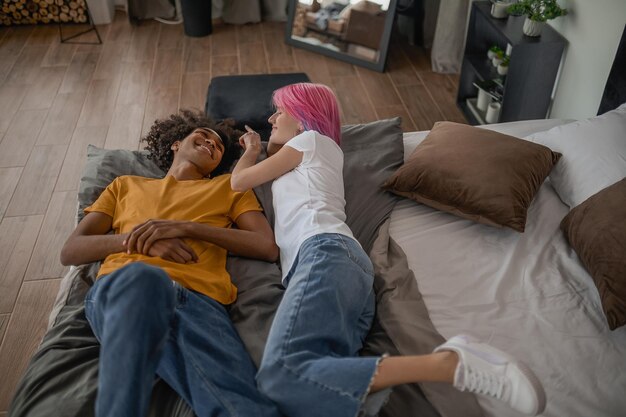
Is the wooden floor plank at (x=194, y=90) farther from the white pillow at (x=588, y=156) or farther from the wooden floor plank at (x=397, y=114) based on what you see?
the white pillow at (x=588, y=156)

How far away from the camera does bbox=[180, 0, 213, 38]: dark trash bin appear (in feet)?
12.7

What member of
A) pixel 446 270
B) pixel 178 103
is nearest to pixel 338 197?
pixel 446 270

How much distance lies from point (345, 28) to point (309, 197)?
2435mm

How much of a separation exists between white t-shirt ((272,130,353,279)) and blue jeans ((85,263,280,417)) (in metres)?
0.31

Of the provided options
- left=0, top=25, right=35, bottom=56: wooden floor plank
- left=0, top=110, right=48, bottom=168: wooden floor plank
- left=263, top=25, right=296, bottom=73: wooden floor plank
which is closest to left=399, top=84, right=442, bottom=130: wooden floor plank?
left=263, top=25, right=296, bottom=73: wooden floor plank

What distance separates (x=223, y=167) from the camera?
77.0 inches

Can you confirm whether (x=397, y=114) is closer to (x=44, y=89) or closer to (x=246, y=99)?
(x=246, y=99)

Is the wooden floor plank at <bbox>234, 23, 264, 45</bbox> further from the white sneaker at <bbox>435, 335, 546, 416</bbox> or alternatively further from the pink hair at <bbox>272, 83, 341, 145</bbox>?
the white sneaker at <bbox>435, 335, 546, 416</bbox>

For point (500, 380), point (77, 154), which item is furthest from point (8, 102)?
point (500, 380)

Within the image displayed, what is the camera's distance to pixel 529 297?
1513 millimetres

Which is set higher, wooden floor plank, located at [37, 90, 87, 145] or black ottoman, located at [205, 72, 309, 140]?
black ottoman, located at [205, 72, 309, 140]

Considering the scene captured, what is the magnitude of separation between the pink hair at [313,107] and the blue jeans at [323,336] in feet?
1.63

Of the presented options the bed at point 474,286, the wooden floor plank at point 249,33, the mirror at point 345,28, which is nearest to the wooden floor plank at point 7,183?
the bed at point 474,286

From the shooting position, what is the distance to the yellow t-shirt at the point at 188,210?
4.79ft
